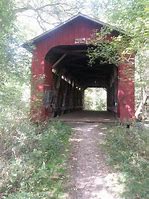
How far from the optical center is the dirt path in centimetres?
680

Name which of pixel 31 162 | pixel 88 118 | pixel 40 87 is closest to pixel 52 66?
pixel 40 87

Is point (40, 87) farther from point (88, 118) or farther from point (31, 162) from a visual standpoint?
point (31, 162)

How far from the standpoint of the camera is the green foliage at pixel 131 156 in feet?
22.5

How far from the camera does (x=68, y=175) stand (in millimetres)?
7699

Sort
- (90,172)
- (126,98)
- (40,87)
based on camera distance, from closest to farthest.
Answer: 1. (90,172)
2. (126,98)
3. (40,87)

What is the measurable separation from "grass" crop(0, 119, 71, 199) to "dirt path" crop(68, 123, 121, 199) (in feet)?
0.89

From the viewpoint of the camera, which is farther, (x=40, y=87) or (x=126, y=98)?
(x=40, y=87)

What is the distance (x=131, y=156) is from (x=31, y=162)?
2.69 meters

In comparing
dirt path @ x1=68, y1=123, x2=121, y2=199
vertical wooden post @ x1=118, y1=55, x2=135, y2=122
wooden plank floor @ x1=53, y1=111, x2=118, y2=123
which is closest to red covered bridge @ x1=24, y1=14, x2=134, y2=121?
vertical wooden post @ x1=118, y1=55, x2=135, y2=122

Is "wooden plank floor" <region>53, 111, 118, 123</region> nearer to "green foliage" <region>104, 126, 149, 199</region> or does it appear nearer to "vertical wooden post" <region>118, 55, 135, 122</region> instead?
"vertical wooden post" <region>118, 55, 135, 122</region>

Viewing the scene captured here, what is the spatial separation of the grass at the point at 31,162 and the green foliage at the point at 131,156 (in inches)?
53.4

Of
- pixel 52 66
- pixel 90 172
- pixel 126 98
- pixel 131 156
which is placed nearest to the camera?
pixel 90 172

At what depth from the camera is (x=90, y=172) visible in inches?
311

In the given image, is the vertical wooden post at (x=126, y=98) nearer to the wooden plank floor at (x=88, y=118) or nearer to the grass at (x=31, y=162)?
the wooden plank floor at (x=88, y=118)
